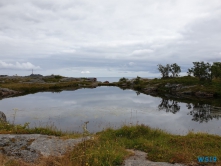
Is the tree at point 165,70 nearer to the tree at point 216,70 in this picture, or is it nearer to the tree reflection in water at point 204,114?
the tree at point 216,70

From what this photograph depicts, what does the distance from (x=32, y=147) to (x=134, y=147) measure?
6.82 meters

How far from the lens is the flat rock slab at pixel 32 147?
1088 centimetres

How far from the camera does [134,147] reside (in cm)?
1351

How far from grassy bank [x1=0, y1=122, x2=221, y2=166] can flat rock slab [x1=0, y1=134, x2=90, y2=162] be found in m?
1.21

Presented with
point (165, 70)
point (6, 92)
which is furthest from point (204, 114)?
point (165, 70)

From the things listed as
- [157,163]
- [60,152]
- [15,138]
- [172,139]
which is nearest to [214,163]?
[157,163]

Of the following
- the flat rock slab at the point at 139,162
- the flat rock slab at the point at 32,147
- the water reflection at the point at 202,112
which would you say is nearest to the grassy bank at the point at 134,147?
the flat rock slab at the point at 139,162

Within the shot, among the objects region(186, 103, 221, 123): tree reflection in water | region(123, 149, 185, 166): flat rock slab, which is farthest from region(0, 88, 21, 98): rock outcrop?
region(123, 149, 185, 166): flat rock slab

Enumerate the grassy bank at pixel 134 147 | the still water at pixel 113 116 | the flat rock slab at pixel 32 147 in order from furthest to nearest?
the still water at pixel 113 116
the flat rock slab at pixel 32 147
the grassy bank at pixel 134 147

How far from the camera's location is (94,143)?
12.3 meters

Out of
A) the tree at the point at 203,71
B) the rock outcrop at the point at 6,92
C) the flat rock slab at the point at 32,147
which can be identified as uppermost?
the tree at the point at 203,71

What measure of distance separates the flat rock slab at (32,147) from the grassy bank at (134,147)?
1213mm

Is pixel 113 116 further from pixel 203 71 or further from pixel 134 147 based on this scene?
pixel 203 71

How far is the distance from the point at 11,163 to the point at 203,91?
81.2 metres
